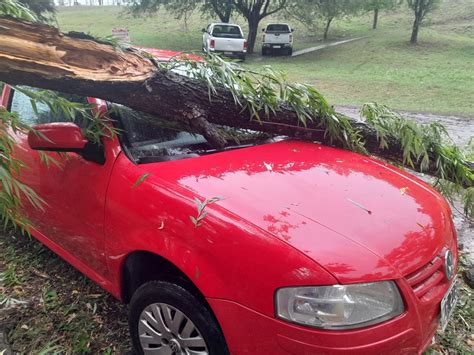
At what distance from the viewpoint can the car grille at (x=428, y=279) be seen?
1.90m

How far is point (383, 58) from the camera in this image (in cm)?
2245

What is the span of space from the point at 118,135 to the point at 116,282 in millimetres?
861

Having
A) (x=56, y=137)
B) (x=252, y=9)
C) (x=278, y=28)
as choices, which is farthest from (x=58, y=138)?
(x=252, y=9)

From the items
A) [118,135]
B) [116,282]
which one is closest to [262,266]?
[116,282]

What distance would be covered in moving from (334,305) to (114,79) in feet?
6.10

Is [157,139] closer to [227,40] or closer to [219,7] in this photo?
[227,40]

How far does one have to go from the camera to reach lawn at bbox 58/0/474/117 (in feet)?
42.5

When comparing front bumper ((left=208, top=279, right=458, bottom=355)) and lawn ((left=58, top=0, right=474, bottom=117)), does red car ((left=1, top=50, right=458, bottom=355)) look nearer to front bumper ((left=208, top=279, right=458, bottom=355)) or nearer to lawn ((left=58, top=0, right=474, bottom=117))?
front bumper ((left=208, top=279, right=458, bottom=355))

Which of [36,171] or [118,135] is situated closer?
[118,135]

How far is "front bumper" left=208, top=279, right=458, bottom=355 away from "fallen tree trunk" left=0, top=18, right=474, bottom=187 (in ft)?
4.32

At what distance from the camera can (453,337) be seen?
108 inches

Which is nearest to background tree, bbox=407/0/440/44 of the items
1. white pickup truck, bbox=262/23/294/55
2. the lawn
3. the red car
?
the lawn

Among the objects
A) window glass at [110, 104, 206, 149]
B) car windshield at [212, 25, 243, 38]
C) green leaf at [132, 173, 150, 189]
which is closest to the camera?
green leaf at [132, 173, 150, 189]

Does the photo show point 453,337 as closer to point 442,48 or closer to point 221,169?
point 221,169
